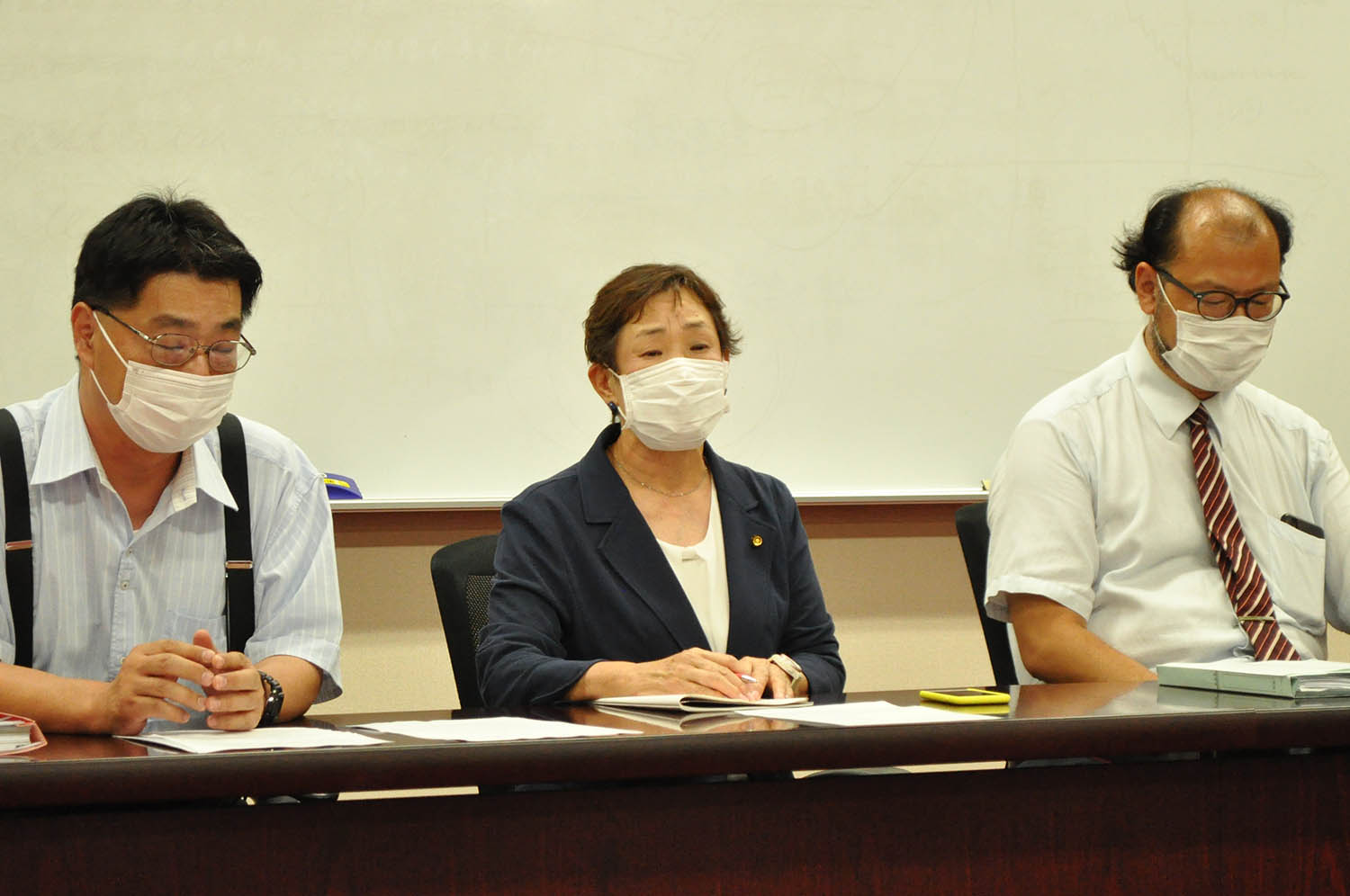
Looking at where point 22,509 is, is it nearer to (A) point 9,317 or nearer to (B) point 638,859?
(B) point 638,859

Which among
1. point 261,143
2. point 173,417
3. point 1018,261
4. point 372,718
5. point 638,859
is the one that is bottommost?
point 638,859

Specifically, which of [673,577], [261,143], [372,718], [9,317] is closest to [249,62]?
[261,143]

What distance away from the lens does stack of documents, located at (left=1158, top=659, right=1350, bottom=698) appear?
1.81 m

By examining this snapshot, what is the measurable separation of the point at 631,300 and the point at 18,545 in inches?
43.0

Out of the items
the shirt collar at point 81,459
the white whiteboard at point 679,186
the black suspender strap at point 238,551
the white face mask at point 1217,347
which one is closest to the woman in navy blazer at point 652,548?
the black suspender strap at point 238,551

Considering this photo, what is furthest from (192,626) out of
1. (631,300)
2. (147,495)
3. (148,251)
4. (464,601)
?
(631,300)

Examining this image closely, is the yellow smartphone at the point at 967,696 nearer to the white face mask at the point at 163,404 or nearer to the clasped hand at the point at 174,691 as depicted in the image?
the clasped hand at the point at 174,691

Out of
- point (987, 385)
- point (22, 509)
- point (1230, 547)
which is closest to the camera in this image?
point (22, 509)

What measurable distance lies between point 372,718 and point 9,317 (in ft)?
6.76

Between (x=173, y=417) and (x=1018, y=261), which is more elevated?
(x=1018, y=261)

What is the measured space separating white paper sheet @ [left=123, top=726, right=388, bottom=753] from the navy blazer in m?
0.54

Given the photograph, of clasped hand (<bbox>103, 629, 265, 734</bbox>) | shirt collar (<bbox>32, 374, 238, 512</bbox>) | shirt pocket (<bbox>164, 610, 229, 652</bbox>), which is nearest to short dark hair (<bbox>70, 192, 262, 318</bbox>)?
shirt collar (<bbox>32, 374, 238, 512</bbox>)

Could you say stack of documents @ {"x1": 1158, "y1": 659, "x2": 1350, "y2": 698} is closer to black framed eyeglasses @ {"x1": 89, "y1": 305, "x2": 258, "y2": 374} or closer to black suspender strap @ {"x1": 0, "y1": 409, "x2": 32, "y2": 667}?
black framed eyeglasses @ {"x1": 89, "y1": 305, "x2": 258, "y2": 374}

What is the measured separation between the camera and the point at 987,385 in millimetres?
3645
